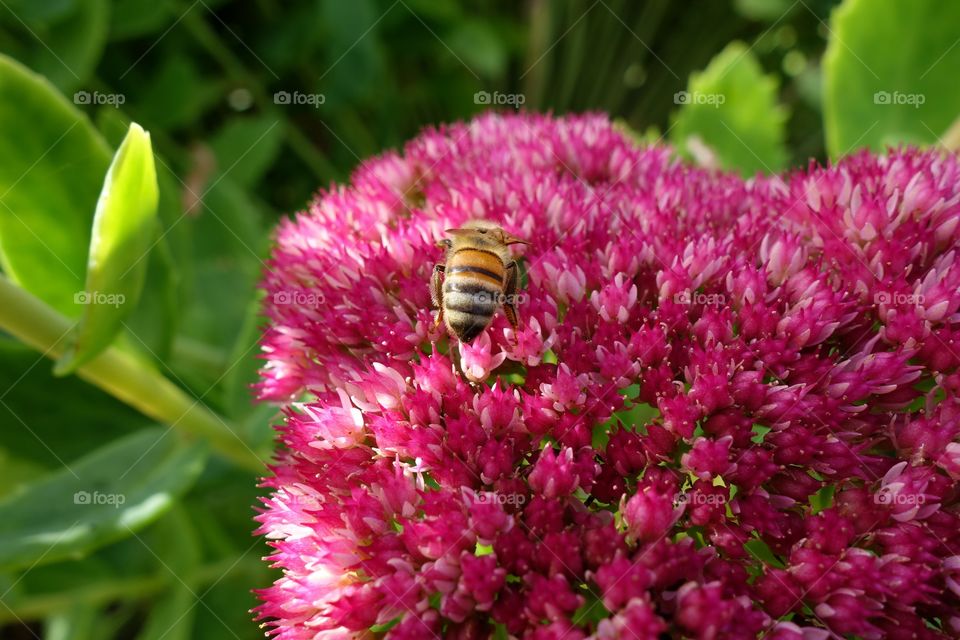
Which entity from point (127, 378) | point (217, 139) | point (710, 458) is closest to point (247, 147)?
point (217, 139)

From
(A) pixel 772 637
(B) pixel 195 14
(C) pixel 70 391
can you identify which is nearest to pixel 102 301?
(C) pixel 70 391

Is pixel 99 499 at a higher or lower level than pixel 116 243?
lower

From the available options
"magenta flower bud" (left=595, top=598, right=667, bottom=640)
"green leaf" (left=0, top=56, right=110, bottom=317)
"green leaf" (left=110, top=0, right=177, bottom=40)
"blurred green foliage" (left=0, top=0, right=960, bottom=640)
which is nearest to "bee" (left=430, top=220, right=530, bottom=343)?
"magenta flower bud" (left=595, top=598, right=667, bottom=640)

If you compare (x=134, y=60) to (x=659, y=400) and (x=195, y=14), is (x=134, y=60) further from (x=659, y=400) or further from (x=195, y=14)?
(x=659, y=400)

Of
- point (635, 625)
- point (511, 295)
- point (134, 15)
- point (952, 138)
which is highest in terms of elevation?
point (134, 15)

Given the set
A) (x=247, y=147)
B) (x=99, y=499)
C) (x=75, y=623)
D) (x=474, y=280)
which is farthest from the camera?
(x=247, y=147)

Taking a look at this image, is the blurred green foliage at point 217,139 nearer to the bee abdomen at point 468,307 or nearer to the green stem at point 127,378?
the green stem at point 127,378

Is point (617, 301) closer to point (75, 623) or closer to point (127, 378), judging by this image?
point (127, 378)

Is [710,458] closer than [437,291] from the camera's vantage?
Yes
